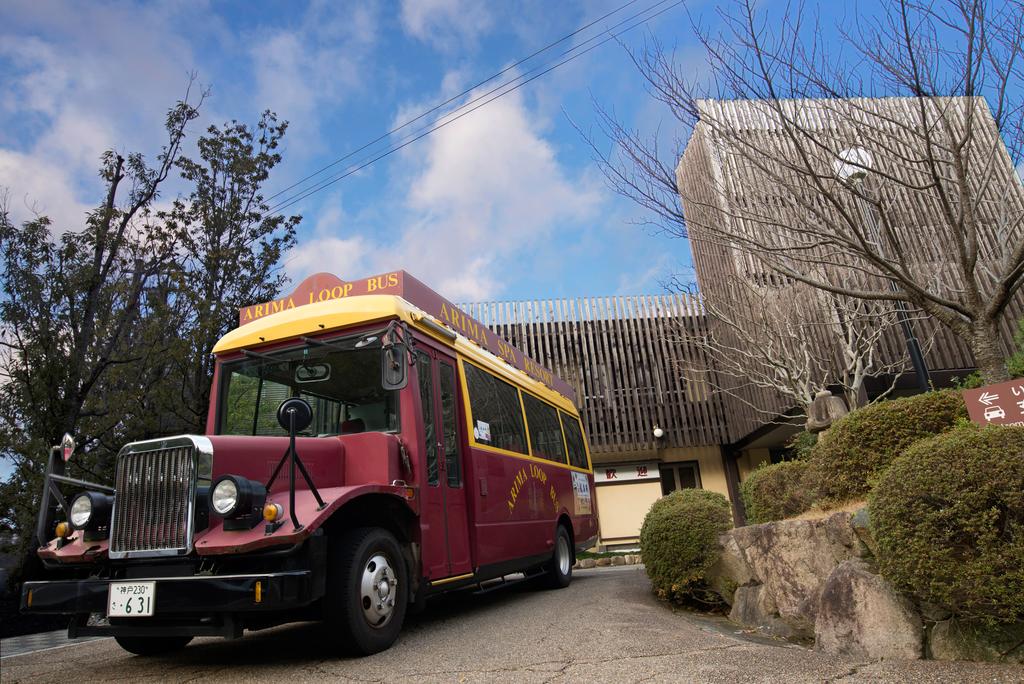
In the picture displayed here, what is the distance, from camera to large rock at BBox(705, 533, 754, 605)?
224 inches

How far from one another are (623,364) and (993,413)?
1434 cm

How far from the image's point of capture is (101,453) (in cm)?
904

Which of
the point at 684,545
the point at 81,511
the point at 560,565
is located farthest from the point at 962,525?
the point at 560,565

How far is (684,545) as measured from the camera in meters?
6.24

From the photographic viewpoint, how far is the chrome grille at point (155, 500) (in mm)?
3672

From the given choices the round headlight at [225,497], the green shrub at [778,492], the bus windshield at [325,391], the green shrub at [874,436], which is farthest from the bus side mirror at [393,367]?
the green shrub at [778,492]

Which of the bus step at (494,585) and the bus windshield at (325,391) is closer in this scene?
the bus windshield at (325,391)

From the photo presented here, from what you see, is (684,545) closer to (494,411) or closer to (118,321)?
(494,411)

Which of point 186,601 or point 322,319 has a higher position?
point 322,319

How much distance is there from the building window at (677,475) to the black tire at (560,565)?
36.6 feet

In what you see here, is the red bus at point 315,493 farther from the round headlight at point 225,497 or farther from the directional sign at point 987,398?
the directional sign at point 987,398

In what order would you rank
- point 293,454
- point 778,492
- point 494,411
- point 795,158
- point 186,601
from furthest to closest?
point 494,411
point 778,492
point 795,158
point 293,454
point 186,601

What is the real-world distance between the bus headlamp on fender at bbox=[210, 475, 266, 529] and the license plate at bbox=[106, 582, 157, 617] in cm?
53

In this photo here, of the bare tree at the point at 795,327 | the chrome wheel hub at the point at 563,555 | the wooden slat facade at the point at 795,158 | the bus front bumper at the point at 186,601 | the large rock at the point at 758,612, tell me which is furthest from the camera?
the bare tree at the point at 795,327
